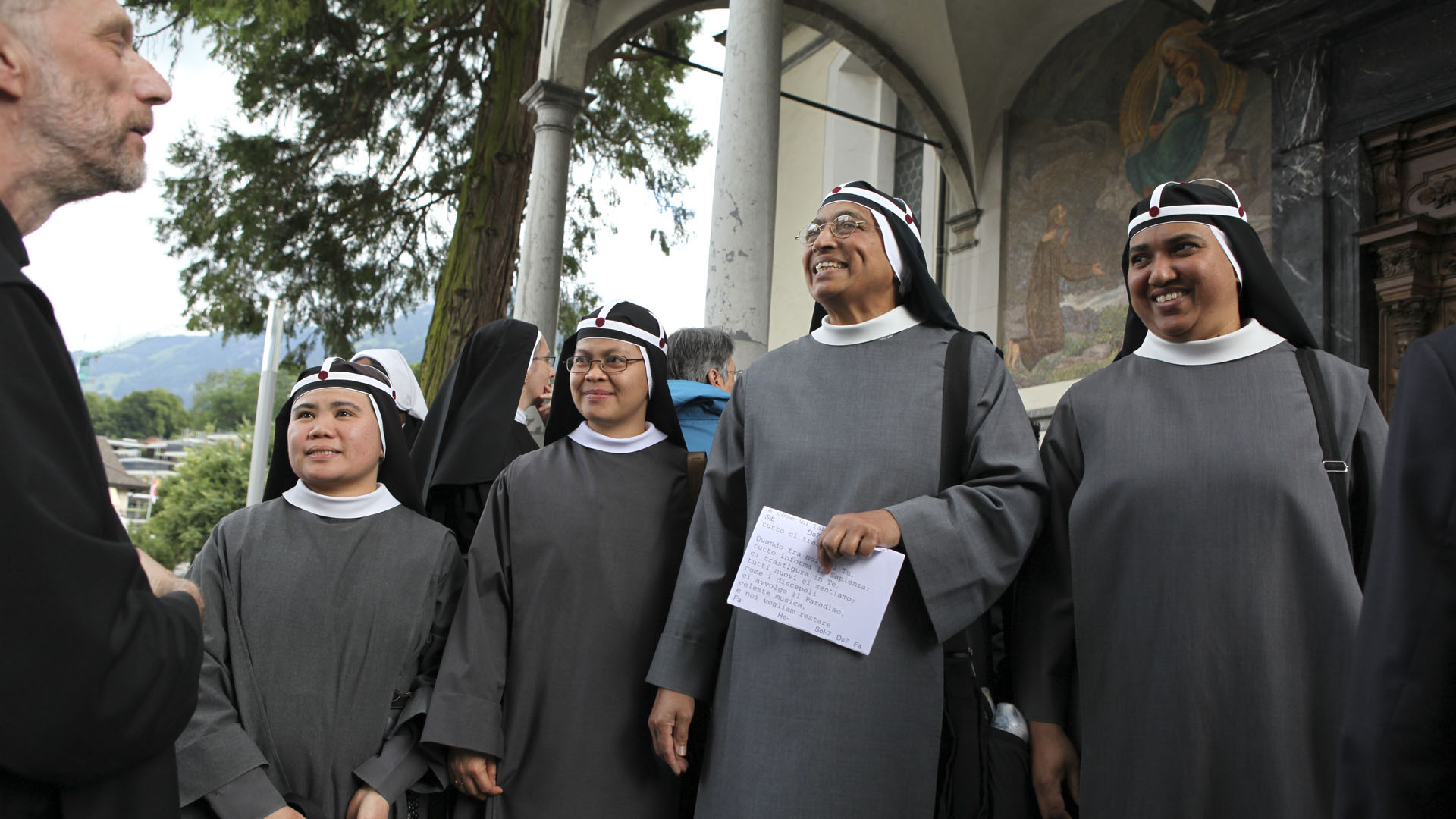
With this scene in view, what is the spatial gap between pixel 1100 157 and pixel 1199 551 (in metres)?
8.66

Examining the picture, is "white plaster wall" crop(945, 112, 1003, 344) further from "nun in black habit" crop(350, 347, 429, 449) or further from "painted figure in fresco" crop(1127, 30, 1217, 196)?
"nun in black habit" crop(350, 347, 429, 449)

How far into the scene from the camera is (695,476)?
3.32 meters

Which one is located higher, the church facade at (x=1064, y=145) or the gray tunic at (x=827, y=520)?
the church facade at (x=1064, y=145)

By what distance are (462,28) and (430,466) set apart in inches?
378

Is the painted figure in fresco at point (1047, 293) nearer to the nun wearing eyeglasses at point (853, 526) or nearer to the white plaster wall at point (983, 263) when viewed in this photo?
the white plaster wall at point (983, 263)

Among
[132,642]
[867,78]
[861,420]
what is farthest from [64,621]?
[867,78]

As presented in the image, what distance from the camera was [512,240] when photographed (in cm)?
1101

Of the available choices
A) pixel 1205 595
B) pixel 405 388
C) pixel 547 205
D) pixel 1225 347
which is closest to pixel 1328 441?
pixel 1225 347

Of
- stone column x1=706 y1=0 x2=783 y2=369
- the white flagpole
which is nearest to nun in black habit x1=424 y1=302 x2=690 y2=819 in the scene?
stone column x1=706 y1=0 x2=783 y2=369

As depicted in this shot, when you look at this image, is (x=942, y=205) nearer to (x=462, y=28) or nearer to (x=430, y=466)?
(x=462, y=28)

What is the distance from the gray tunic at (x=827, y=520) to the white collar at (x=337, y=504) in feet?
3.18

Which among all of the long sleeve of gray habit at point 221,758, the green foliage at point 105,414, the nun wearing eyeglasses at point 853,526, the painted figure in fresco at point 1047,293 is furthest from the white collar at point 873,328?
the green foliage at point 105,414

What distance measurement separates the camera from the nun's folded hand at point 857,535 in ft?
7.91

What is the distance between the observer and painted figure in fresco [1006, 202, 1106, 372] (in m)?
10.6
